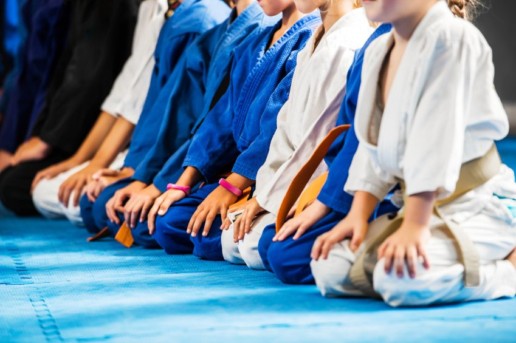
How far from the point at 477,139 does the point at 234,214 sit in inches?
38.8

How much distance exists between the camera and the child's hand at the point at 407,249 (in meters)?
2.49

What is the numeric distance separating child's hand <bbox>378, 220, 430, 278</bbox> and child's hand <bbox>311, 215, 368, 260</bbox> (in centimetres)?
13

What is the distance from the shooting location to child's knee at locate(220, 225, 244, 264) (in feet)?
11.1

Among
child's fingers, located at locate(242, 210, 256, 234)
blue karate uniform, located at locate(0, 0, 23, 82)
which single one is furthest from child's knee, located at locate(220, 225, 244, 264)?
blue karate uniform, located at locate(0, 0, 23, 82)

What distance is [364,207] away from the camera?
2.68 m

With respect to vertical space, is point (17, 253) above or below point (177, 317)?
below

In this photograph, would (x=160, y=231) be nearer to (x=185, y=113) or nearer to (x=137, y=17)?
(x=185, y=113)

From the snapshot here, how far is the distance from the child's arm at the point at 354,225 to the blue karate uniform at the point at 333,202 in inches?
4.6

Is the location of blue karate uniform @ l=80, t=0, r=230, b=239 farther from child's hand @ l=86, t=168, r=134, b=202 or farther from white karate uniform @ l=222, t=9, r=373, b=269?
white karate uniform @ l=222, t=9, r=373, b=269

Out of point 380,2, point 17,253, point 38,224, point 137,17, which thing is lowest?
point 38,224

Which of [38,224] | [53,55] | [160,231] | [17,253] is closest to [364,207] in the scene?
[160,231]

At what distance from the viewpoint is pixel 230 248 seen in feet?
11.1

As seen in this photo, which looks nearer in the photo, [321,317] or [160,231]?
[321,317]

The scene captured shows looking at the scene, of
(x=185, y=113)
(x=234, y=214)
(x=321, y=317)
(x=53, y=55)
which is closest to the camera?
(x=321, y=317)
